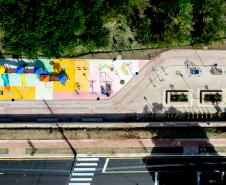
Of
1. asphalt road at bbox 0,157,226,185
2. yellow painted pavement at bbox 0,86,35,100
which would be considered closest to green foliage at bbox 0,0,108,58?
yellow painted pavement at bbox 0,86,35,100

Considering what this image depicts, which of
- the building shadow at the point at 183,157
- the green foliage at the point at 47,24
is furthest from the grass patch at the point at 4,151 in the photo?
the building shadow at the point at 183,157

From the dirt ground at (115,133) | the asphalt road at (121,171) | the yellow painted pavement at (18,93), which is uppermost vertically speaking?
the yellow painted pavement at (18,93)

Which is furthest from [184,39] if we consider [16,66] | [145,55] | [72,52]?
[16,66]

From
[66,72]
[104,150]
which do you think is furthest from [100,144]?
[66,72]

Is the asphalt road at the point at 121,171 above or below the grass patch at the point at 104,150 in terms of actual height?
below

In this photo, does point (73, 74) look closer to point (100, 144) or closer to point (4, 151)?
point (100, 144)

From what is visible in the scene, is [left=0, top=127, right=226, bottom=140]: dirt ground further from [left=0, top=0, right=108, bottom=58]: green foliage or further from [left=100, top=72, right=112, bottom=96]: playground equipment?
[left=0, top=0, right=108, bottom=58]: green foliage

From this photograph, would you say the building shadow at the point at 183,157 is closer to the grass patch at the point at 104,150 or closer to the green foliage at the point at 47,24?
the grass patch at the point at 104,150

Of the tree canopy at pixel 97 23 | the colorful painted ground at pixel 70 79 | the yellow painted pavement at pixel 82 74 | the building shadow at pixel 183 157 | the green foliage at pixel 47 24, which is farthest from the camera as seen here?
the building shadow at pixel 183 157
